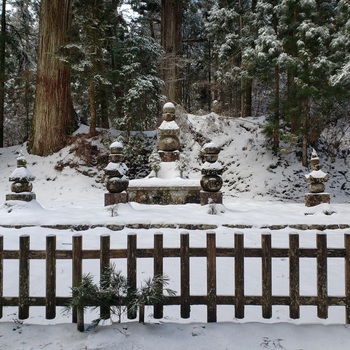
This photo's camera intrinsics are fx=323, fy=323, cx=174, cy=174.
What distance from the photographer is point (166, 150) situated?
1095 centimetres

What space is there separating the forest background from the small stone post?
4.28 metres

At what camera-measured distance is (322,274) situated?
294 centimetres

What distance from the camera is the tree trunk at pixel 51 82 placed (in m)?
13.6

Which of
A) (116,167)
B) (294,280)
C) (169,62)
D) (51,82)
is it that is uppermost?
(169,62)

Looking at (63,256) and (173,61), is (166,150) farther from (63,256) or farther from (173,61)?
(63,256)

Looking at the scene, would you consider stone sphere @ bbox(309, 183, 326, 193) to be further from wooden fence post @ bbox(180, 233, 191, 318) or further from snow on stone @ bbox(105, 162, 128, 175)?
wooden fence post @ bbox(180, 233, 191, 318)

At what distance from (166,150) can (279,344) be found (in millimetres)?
8702

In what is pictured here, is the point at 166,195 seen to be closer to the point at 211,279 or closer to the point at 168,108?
the point at 168,108

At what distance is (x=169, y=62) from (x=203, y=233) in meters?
11.8

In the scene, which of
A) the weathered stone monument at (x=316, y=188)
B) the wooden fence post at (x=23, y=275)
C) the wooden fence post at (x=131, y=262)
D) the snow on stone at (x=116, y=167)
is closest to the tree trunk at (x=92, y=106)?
the snow on stone at (x=116, y=167)

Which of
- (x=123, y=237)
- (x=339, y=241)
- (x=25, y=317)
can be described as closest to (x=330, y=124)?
(x=339, y=241)

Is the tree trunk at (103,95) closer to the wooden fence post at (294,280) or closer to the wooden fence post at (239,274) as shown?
the wooden fence post at (239,274)

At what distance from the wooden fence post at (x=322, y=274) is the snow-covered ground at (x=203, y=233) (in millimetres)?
158

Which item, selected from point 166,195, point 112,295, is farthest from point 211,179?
point 112,295
